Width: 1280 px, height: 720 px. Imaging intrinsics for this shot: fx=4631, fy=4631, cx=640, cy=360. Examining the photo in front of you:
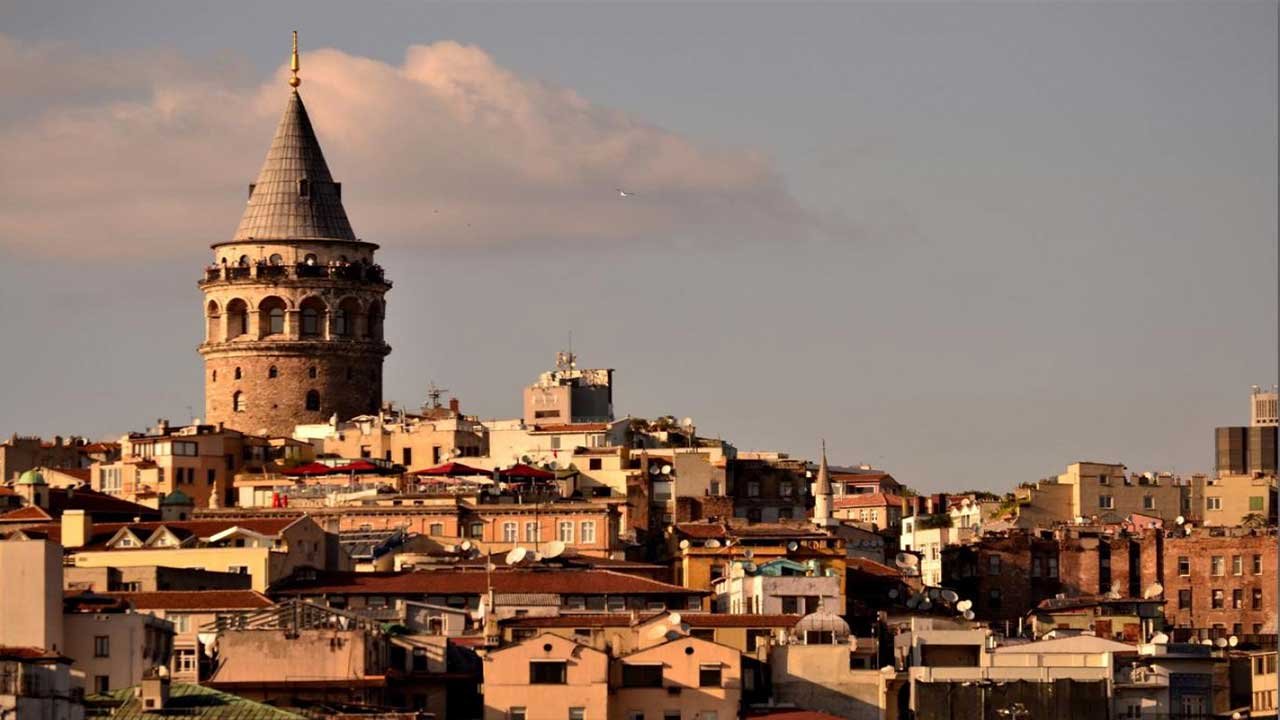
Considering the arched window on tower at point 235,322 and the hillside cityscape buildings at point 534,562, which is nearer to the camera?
the hillside cityscape buildings at point 534,562

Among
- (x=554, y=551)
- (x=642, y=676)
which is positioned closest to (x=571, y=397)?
(x=554, y=551)

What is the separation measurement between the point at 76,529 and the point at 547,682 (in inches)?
1191

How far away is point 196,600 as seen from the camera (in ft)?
368

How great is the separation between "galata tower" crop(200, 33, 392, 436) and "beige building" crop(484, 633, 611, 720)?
191 ft

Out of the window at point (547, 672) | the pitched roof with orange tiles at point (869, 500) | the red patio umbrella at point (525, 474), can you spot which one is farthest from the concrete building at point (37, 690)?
the pitched roof with orange tiles at point (869, 500)

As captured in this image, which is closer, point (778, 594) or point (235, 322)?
point (778, 594)

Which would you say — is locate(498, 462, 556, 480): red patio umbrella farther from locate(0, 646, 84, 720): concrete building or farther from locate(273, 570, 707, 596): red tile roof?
locate(0, 646, 84, 720): concrete building

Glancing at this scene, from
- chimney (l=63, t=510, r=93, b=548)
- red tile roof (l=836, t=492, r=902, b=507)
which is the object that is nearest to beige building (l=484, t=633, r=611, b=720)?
chimney (l=63, t=510, r=93, b=548)

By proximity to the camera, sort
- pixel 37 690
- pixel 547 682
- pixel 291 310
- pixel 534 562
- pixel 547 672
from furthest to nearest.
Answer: pixel 291 310
pixel 534 562
pixel 547 672
pixel 547 682
pixel 37 690

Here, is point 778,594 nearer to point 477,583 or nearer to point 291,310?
point 477,583

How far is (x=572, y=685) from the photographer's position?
332ft

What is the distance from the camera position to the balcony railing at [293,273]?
522 ft

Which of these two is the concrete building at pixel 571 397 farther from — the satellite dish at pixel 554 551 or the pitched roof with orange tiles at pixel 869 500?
the satellite dish at pixel 554 551

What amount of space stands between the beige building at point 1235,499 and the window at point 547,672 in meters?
61.6
